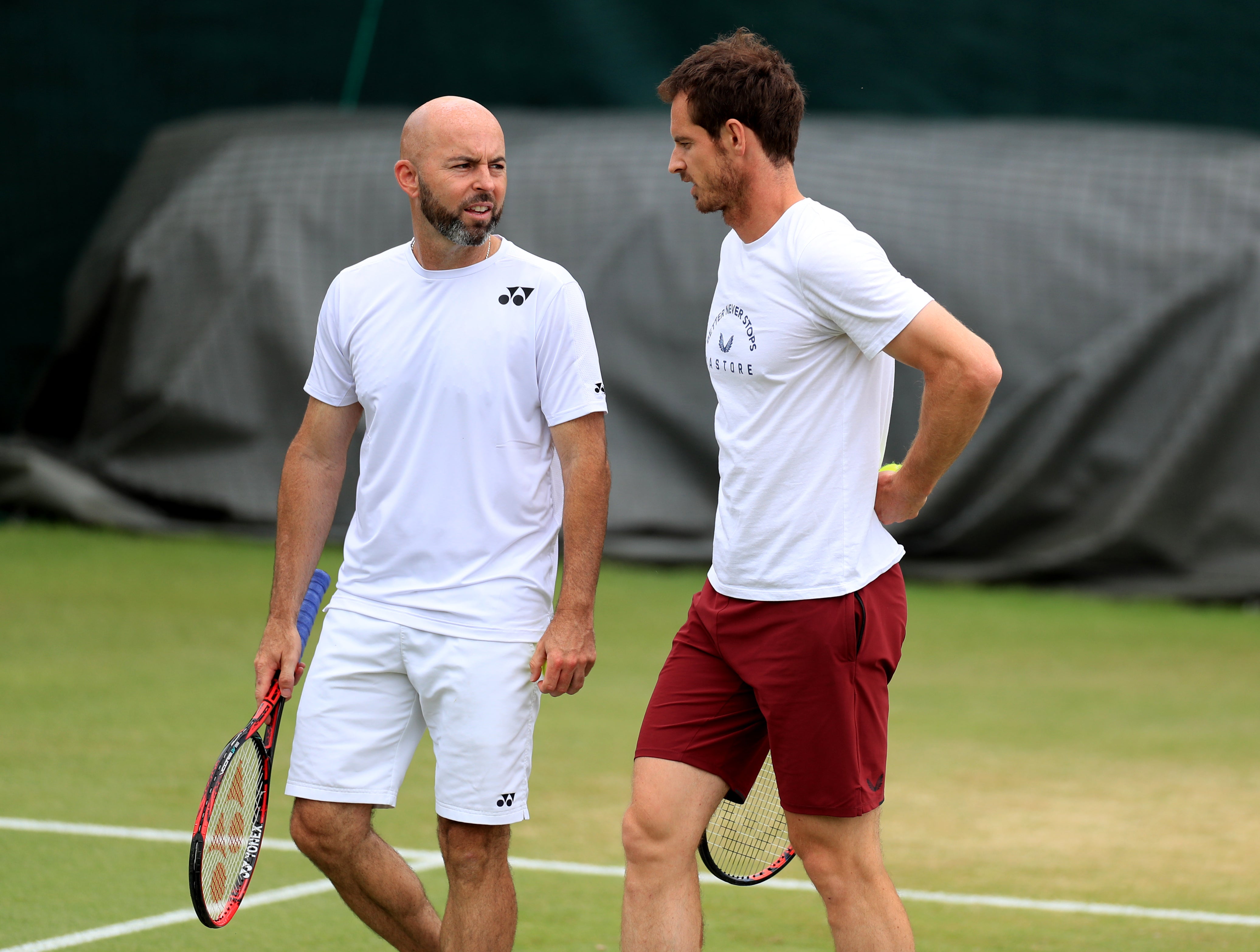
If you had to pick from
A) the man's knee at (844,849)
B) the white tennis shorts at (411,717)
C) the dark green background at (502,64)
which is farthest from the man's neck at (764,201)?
the dark green background at (502,64)

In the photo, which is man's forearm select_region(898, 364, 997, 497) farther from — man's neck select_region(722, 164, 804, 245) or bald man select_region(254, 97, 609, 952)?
bald man select_region(254, 97, 609, 952)

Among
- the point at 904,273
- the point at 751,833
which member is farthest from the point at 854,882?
the point at 904,273

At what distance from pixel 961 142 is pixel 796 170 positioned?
1.07 m

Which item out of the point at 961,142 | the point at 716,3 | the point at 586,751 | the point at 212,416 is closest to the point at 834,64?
the point at 716,3

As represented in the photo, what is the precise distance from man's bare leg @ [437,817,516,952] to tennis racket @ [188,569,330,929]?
16.2 inches

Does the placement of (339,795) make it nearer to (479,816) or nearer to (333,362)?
(479,816)

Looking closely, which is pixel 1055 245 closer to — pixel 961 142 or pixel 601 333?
pixel 961 142

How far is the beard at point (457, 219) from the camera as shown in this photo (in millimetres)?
3686

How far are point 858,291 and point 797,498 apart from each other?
0.41 m

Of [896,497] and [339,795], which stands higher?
[896,497]

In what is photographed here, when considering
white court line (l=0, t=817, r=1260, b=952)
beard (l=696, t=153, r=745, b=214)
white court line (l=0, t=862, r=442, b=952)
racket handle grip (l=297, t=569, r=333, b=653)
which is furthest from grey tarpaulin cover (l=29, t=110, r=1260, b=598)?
beard (l=696, t=153, r=745, b=214)

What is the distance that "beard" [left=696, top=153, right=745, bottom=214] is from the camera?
3.48 meters

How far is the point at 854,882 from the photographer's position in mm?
3414

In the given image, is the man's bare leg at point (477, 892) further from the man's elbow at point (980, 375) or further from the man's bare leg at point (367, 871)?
the man's elbow at point (980, 375)
